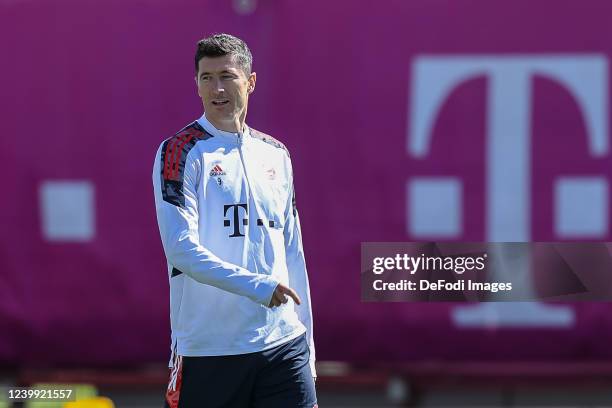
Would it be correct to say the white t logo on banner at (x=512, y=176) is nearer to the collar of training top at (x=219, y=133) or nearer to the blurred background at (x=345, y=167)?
the blurred background at (x=345, y=167)

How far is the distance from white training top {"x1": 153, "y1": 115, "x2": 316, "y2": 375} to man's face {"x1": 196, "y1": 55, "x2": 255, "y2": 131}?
38 mm

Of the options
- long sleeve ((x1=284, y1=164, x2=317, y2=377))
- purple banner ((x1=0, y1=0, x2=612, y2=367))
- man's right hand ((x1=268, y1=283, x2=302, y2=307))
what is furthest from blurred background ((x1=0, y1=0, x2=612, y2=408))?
man's right hand ((x1=268, y1=283, x2=302, y2=307))

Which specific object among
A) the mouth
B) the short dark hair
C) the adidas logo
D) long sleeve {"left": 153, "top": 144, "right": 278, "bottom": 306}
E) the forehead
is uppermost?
the short dark hair

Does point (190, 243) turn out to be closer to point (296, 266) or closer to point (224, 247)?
point (224, 247)

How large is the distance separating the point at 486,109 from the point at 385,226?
0.74m

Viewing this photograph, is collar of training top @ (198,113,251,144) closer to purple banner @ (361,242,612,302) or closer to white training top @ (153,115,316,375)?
white training top @ (153,115,316,375)

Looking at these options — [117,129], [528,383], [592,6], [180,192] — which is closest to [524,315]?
[528,383]

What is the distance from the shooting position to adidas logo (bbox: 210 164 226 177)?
2729 millimetres

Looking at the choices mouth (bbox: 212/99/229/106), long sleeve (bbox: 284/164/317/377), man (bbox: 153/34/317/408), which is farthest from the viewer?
long sleeve (bbox: 284/164/317/377)

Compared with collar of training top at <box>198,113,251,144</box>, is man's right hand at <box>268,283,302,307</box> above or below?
below

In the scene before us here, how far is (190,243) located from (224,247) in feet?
0.44

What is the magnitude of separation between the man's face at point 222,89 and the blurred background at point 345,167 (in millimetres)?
1899

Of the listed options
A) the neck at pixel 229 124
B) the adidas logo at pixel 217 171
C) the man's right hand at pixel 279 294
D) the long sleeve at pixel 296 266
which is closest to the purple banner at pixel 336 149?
the long sleeve at pixel 296 266

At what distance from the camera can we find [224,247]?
8.89 feet
